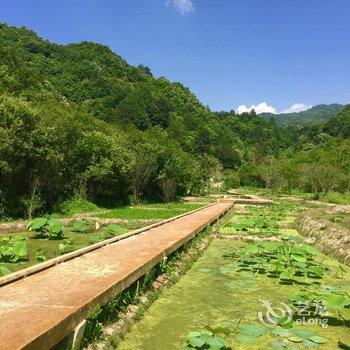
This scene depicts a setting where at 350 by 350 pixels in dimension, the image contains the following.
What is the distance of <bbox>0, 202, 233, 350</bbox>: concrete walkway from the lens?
4512mm

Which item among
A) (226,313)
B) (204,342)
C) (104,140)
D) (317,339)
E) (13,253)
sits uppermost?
(104,140)

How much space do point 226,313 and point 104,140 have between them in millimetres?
23074

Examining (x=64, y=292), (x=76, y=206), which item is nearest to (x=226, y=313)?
(x=64, y=292)

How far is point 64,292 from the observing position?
6184 millimetres

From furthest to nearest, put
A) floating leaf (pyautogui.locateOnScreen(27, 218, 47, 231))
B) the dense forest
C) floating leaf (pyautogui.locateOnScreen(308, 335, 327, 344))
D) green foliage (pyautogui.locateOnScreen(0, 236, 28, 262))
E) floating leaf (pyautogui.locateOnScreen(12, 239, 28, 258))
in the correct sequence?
1. the dense forest
2. floating leaf (pyautogui.locateOnScreen(27, 218, 47, 231))
3. floating leaf (pyautogui.locateOnScreen(12, 239, 28, 258))
4. green foliage (pyautogui.locateOnScreen(0, 236, 28, 262))
5. floating leaf (pyautogui.locateOnScreen(308, 335, 327, 344))

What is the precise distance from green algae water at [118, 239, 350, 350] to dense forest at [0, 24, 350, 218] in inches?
534

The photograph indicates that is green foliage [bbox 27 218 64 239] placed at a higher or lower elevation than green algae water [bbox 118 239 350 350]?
higher

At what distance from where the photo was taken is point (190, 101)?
11388 cm

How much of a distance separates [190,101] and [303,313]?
4286 inches

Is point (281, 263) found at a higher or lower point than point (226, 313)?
higher

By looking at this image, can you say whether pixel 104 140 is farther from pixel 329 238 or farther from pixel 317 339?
pixel 317 339
